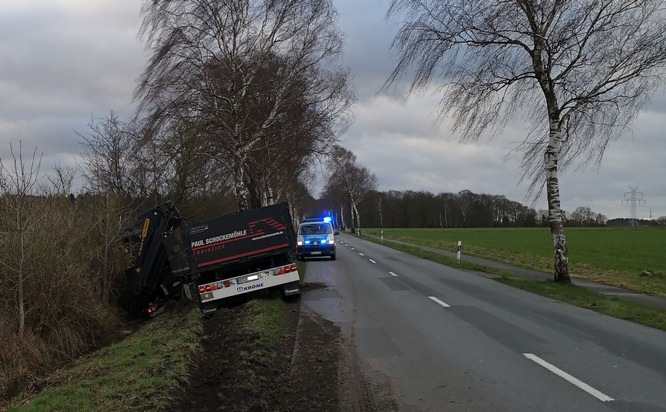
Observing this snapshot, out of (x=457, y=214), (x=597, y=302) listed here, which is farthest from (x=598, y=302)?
(x=457, y=214)

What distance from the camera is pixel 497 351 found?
27.3 ft

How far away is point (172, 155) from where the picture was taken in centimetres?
2208

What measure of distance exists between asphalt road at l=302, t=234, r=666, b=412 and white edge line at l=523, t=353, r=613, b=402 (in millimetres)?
11

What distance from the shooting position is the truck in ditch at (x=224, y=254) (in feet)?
42.3

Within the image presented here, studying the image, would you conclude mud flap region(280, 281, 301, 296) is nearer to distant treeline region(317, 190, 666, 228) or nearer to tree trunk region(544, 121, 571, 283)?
tree trunk region(544, 121, 571, 283)

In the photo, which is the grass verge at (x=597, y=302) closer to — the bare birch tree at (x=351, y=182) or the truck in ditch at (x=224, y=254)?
the truck in ditch at (x=224, y=254)

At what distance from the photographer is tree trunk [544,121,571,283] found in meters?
17.2

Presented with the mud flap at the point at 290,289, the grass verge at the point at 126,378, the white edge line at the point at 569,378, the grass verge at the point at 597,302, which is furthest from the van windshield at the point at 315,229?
the white edge line at the point at 569,378

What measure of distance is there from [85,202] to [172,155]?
23.1ft

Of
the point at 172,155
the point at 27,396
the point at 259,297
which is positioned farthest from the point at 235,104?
the point at 27,396

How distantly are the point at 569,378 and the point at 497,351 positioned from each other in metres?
1.55

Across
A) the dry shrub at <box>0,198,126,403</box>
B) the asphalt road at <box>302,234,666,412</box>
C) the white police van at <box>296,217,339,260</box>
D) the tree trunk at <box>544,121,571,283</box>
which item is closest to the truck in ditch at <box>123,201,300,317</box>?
the asphalt road at <box>302,234,666,412</box>

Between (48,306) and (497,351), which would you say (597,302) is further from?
(48,306)

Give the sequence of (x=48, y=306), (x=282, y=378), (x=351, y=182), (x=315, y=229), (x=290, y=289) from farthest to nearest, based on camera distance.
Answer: (x=351, y=182) → (x=315, y=229) → (x=290, y=289) → (x=48, y=306) → (x=282, y=378)
